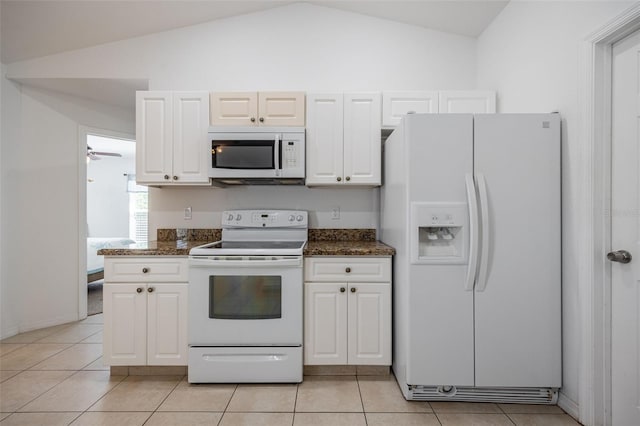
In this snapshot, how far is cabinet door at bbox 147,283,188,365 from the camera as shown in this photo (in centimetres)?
235

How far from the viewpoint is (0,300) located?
3.10m

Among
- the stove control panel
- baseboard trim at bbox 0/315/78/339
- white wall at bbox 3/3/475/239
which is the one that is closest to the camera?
the stove control panel

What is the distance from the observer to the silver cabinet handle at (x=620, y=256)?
166cm

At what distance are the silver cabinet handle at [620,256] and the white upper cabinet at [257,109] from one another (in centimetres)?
211

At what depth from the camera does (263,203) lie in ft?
10.1

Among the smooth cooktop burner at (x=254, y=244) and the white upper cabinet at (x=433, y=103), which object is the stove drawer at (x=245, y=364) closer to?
the smooth cooktop burner at (x=254, y=244)

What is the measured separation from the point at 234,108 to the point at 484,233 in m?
2.04

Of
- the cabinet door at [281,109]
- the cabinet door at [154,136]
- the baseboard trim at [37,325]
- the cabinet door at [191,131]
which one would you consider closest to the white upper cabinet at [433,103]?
the cabinet door at [281,109]

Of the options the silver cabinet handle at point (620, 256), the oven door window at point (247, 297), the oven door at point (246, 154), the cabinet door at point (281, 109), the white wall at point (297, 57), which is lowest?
the oven door window at point (247, 297)

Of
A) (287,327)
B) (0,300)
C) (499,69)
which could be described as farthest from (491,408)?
(0,300)

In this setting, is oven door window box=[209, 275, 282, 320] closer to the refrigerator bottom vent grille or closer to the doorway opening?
the refrigerator bottom vent grille

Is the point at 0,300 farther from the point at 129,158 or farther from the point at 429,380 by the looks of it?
the point at 129,158

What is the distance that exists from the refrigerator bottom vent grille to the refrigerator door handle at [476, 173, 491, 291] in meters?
0.66

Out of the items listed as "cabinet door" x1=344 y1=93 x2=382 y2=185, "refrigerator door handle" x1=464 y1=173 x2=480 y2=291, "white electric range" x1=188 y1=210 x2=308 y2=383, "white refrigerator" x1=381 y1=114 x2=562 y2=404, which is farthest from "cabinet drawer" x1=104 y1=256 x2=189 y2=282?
"refrigerator door handle" x1=464 y1=173 x2=480 y2=291
